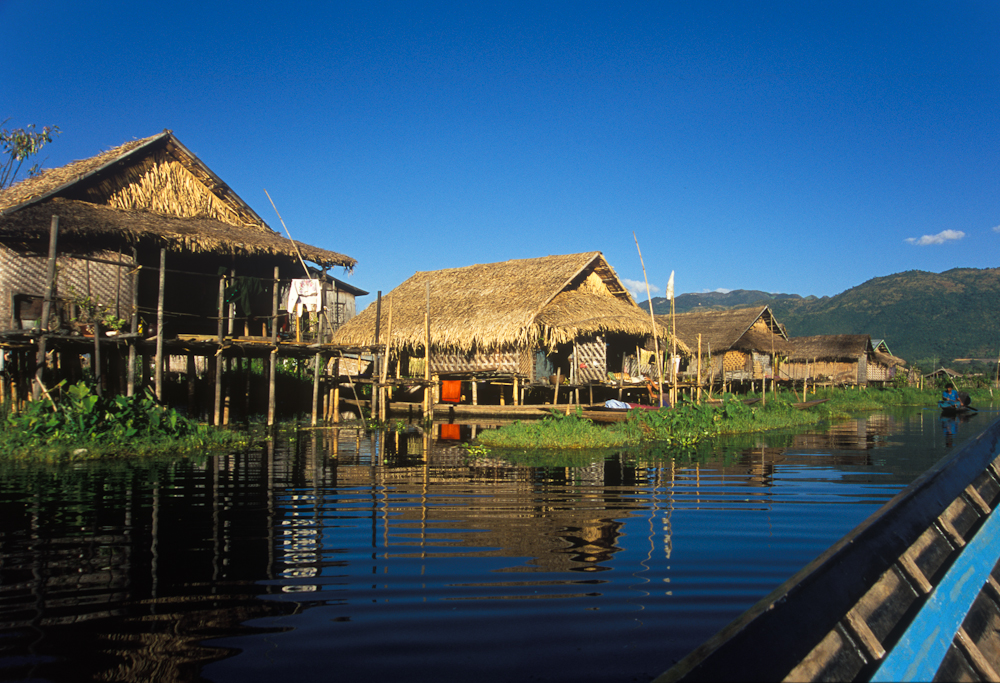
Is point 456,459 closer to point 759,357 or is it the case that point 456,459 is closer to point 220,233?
point 220,233

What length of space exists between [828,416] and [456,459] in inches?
610

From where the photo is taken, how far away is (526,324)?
19000 millimetres

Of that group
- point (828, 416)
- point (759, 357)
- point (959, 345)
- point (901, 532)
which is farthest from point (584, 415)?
point (959, 345)

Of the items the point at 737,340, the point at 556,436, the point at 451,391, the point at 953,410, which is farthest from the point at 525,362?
the point at 953,410

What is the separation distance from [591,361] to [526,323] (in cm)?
387

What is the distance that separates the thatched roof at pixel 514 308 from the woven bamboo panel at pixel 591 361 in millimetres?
990

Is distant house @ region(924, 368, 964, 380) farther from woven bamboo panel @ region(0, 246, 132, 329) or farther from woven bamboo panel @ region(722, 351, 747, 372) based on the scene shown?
woven bamboo panel @ region(0, 246, 132, 329)

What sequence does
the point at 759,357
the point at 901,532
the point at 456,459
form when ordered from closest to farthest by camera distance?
the point at 901,532 < the point at 456,459 < the point at 759,357

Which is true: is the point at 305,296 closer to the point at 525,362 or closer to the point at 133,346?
the point at 133,346

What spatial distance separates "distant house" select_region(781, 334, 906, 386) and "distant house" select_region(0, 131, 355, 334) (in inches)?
1087

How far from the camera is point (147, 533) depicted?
18.5 feet

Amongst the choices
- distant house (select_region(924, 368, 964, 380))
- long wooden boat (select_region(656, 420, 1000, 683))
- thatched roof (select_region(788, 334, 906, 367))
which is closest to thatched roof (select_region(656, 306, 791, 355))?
thatched roof (select_region(788, 334, 906, 367))

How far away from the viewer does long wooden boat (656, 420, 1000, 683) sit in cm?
112

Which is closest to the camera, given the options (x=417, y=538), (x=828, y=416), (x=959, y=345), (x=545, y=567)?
(x=545, y=567)
